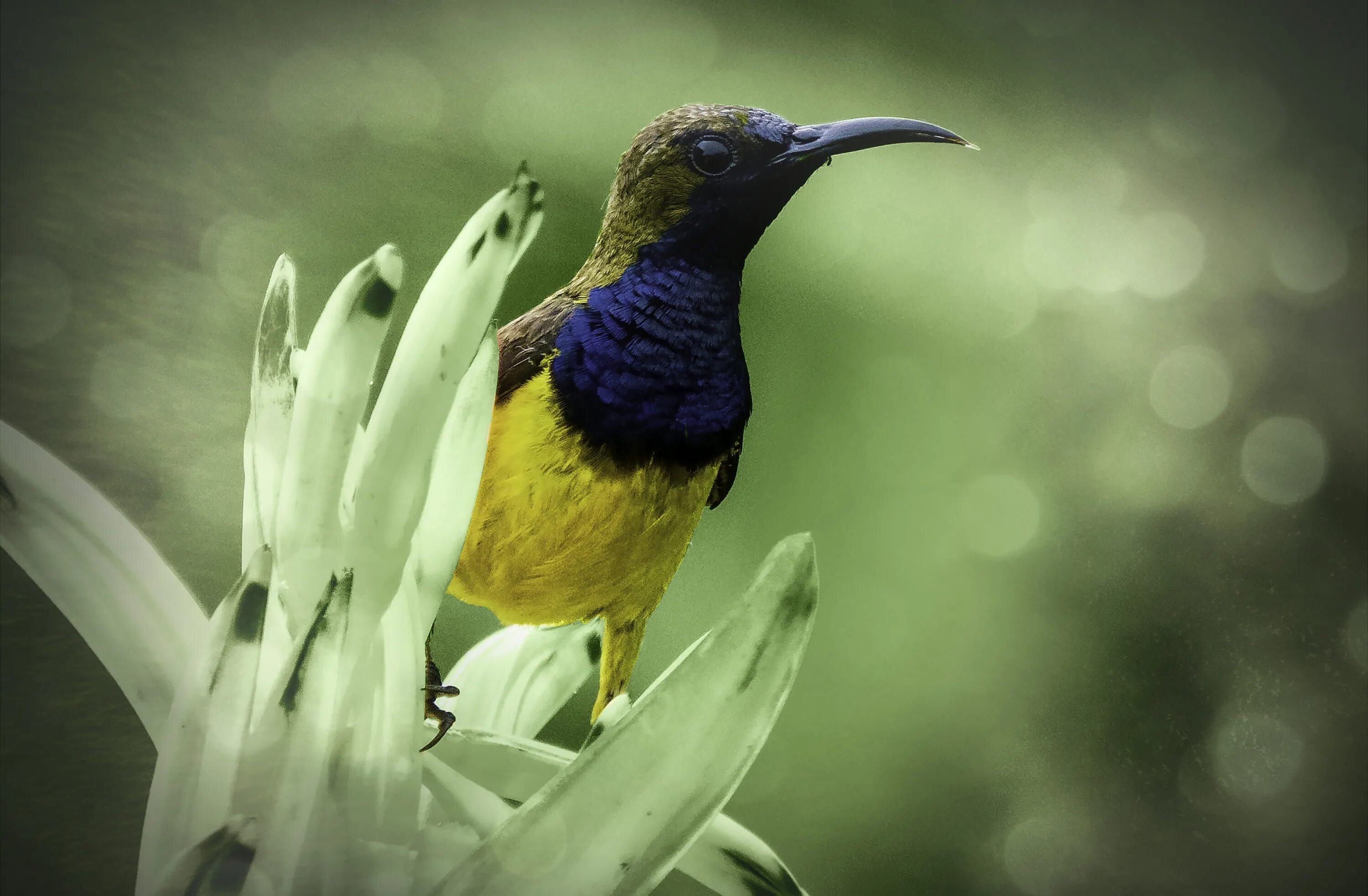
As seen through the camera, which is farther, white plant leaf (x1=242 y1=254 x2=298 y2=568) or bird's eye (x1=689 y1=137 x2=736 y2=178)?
bird's eye (x1=689 y1=137 x2=736 y2=178)

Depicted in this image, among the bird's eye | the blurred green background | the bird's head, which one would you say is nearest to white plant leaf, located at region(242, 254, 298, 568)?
the blurred green background

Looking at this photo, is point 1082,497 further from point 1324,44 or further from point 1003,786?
point 1324,44

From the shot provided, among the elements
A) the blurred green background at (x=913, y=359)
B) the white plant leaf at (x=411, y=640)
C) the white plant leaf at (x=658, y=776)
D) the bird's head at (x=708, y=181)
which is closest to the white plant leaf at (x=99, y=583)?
the blurred green background at (x=913, y=359)

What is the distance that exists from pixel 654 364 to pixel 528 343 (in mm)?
109

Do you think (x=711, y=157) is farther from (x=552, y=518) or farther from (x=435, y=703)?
(x=435, y=703)

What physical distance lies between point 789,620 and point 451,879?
0.30 m

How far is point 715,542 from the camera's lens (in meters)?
0.79

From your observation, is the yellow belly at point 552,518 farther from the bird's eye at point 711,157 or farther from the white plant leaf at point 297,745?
the bird's eye at point 711,157

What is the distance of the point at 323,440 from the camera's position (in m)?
0.55

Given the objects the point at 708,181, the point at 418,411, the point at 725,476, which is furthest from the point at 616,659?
the point at 708,181

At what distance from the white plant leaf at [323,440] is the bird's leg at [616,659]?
276 millimetres

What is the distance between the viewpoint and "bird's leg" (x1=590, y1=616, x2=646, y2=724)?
2.42 feet

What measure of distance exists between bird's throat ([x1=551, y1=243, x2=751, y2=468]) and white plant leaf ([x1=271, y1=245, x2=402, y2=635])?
16cm

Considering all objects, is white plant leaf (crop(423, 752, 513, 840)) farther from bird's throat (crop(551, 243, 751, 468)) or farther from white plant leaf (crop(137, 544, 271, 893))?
bird's throat (crop(551, 243, 751, 468))
